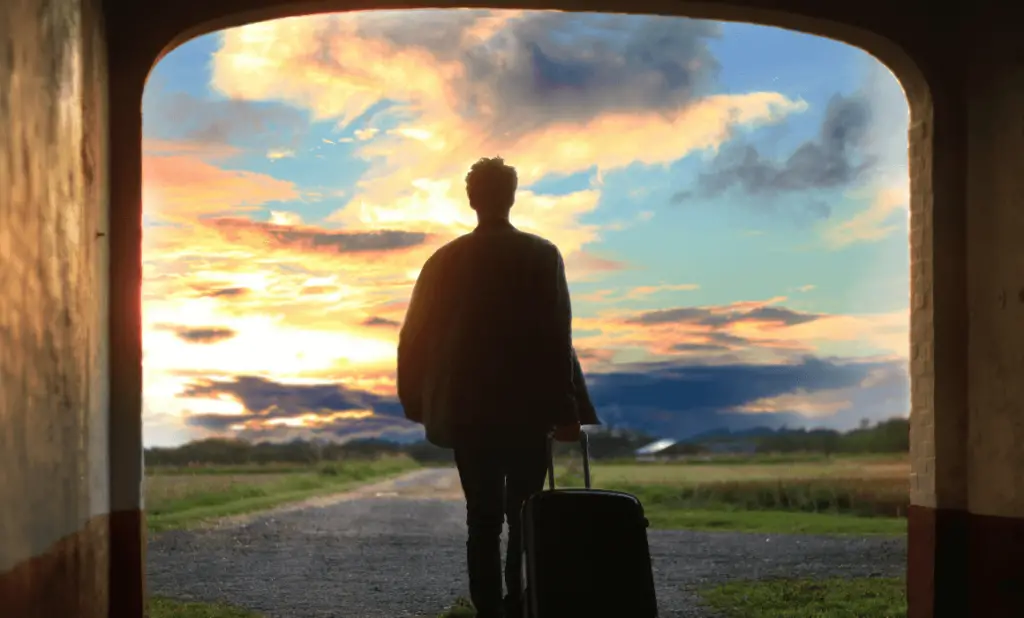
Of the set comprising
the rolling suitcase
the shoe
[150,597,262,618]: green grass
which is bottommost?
[150,597,262,618]: green grass

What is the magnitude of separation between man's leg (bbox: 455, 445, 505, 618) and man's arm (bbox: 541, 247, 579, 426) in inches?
12.1

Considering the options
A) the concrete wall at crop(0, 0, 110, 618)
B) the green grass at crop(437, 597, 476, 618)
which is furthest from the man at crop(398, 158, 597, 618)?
the green grass at crop(437, 597, 476, 618)

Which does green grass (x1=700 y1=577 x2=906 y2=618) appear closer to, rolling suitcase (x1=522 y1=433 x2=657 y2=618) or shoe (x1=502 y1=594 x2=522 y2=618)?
shoe (x1=502 y1=594 x2=522 y2=618)

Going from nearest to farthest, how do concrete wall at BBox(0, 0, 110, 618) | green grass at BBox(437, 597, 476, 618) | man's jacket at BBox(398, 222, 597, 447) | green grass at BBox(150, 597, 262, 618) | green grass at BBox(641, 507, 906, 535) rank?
concrete wall at BBox(0, 0, 110, 618) → man's jacket at BBox(398, 222, 597, 447) → green grass at BBox(437, 597, 476, 618) → green grass at BBox(150, 597, 262, 618) → green grass at BBox(641, 507, 906, 535)

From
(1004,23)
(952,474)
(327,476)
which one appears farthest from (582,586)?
(327,476)

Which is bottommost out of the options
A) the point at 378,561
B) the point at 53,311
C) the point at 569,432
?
the point at 378,561

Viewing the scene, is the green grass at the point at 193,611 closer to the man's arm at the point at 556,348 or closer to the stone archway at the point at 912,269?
the stone archway at the point at 912,269

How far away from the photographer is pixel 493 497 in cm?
403

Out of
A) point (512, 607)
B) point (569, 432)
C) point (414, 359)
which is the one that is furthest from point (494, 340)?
point (512, 607)

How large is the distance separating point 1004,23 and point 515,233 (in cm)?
248

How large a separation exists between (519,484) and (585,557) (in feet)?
1.44

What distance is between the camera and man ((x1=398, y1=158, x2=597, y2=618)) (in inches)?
156

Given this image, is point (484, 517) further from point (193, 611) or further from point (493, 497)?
point (193, 611)

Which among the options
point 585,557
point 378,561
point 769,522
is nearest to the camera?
point 585,557
